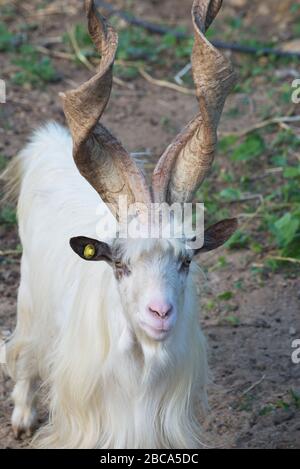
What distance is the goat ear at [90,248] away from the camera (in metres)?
4.54

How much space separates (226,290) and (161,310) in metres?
2.71

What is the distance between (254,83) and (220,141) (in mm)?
1373

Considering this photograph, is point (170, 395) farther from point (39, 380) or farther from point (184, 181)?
point (39, 380)

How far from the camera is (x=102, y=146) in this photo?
4.71 metres

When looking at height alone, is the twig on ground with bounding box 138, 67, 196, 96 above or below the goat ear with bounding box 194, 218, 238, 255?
above

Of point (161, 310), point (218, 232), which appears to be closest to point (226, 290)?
point (218, 232)

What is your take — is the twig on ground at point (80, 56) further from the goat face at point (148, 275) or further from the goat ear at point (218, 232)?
the goat face at point (148, 275)

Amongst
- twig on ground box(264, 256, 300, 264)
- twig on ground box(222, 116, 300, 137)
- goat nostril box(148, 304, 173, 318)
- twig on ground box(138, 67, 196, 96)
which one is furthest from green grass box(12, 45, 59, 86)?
goat nostril box(148, 304, 173, 318)

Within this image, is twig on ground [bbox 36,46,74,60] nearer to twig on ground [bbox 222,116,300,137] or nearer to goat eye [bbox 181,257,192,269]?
twig on ground [bbox 222,116,300,137]

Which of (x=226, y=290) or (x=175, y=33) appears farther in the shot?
(x=175, y=33)

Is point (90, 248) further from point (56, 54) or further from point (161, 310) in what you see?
point (56, 54)

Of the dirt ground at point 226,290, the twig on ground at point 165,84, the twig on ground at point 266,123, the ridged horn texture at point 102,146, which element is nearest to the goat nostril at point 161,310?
the ridged horn texture at point 102,146

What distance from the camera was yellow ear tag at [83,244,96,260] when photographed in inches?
179

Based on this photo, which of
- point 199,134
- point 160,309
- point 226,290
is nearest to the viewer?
point 160,309
